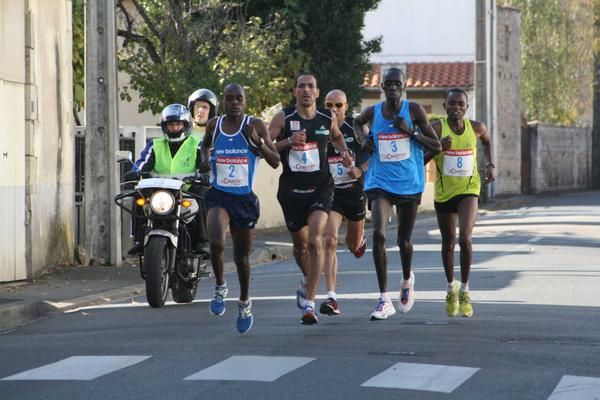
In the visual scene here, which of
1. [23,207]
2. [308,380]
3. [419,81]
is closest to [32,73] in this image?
[23,207]

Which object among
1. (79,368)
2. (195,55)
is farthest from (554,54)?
(79,368)

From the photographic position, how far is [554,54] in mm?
63531

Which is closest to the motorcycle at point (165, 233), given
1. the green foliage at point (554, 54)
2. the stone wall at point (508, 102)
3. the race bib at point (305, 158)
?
the race bib at point (305, 158)

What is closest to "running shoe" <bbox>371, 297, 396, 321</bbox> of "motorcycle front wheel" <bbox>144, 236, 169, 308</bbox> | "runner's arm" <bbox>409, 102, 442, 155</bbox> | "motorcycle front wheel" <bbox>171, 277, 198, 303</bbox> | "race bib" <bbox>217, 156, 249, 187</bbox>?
"runner's arm" <bbox>409, 102, 442, 155</bbox>

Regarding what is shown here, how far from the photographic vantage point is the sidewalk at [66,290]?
14.2m

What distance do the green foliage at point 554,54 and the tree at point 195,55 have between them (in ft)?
117

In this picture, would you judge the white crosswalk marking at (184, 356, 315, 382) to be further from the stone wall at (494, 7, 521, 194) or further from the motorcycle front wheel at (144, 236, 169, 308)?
the stone wall at (494, 7, 521, 194)

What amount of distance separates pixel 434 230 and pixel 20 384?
22154 millimetres

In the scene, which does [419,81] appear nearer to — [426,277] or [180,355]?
[426,277]

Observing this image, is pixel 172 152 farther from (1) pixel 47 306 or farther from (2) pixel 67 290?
(2) pixel 67 290

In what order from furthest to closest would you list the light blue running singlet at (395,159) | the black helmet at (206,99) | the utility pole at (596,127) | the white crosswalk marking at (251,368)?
1. the utility pole at (596,127)
2. the black helmet at (206,99)
3. the light blue running singlet at (395,159)
4. the white crosswalk marking at (251,368)

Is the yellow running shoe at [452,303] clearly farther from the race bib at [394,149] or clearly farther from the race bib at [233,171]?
the race bib at [233,171]

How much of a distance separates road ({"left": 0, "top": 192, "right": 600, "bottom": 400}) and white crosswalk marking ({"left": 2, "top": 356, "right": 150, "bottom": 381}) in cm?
1

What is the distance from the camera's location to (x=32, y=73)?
17922 millimetres
